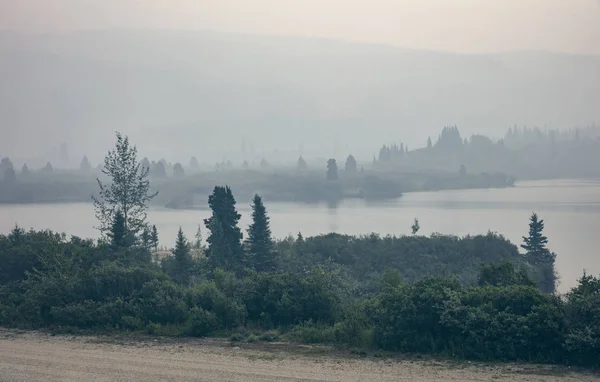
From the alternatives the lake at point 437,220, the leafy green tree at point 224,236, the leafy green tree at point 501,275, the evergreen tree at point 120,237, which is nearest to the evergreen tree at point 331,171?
the lake at point 437,220

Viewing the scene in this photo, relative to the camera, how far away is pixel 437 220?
76375mm

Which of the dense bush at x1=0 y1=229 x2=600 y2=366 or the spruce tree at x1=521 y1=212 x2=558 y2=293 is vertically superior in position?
A: the dense bush at x1=0 y1=229 x2=600 y2=366

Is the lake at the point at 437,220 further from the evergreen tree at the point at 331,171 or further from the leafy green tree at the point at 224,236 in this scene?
the evergreen tree at the point at 331,171

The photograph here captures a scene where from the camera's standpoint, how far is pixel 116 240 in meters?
21.7

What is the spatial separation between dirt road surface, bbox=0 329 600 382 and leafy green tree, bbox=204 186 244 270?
13117 millimetres

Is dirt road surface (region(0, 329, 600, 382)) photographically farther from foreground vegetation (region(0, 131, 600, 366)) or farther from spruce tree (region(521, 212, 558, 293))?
spruce tree (region(521, 212, 558, 293))

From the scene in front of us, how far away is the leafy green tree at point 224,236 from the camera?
26.0 m

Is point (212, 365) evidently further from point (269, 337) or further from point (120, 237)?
point (120, 237)

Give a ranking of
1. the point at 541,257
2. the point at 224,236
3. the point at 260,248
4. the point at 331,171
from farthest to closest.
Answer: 1. the point at 331,171
2. the point at 541,257
3. the point at 224,236
4. the point at 260,248

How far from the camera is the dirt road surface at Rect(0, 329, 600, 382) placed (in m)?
9.62

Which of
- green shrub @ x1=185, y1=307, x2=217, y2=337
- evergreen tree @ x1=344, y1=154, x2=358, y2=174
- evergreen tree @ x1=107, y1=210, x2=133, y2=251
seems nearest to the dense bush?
green shrub @ x1=185, y1=307, x2=217, y2=337

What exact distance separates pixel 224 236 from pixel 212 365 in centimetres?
1745

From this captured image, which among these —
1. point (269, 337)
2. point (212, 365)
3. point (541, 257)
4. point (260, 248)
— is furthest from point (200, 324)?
point (541, 257)

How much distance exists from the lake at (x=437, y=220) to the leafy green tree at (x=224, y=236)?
17.4 m
